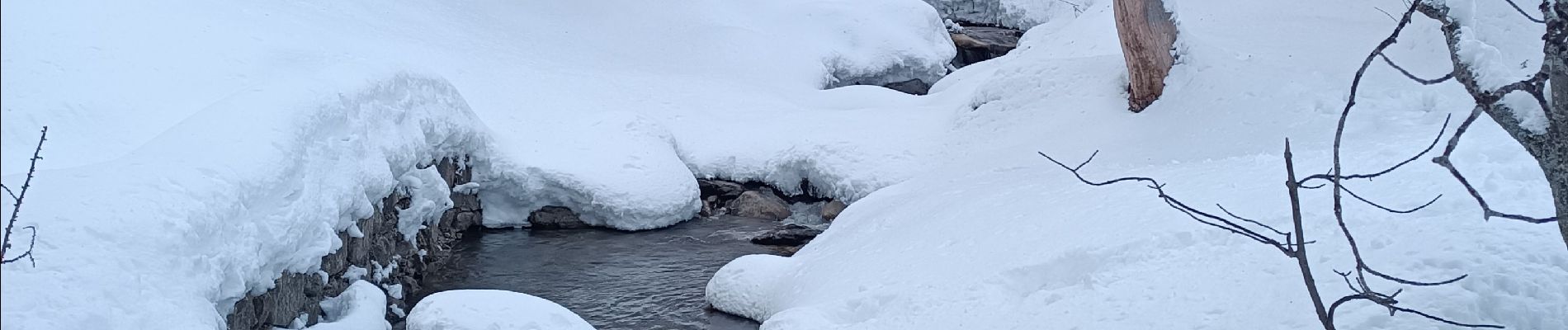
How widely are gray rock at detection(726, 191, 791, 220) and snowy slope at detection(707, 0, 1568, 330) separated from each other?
1.90m

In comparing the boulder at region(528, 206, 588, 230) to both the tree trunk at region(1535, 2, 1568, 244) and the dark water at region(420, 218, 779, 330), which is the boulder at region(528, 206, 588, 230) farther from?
the tree trunk at region(1535, 2, 1568, 244)

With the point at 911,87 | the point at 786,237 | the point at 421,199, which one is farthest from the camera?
the point at 911,87

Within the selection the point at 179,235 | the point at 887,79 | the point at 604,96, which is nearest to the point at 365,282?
the point at 179,235

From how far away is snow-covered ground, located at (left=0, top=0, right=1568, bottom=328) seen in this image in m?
4.79

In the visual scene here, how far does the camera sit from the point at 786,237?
36.6 feet

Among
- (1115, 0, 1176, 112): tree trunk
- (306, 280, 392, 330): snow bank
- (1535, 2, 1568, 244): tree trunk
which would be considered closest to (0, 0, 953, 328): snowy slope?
(306, 280, 392, 330): snow bank

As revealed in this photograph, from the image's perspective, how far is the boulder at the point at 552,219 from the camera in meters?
12.2

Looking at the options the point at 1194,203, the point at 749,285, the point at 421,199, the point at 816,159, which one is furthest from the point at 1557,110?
the point at 816,159

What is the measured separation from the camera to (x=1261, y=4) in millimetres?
11883

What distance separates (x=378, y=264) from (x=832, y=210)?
532 cm

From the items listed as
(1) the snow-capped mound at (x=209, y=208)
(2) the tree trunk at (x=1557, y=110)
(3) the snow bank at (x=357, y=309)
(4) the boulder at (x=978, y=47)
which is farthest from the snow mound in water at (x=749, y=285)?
(4) the boulder at (x=978, y=47)

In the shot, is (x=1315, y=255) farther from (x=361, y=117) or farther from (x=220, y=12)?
(x=220, y=12)

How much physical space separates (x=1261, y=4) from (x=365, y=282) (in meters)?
9.19

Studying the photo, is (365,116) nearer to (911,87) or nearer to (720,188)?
(720,188)
